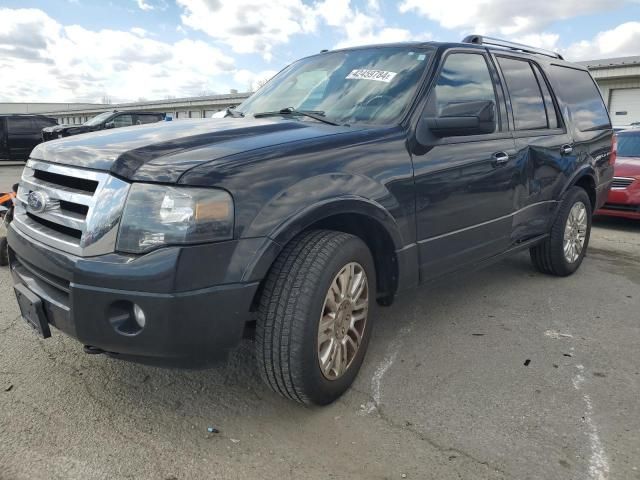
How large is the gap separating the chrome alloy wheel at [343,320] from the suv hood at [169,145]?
721 millimetres

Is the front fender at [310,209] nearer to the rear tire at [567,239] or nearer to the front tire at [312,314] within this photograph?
the front tire at [312,314]

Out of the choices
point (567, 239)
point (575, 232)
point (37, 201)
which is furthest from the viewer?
point (575, 232)

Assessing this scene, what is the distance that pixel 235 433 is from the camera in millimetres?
2418

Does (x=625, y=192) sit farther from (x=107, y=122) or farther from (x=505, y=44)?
(x=107, y=122)

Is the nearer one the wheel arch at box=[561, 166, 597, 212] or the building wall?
the wheel arch at box=[561, 166, 597, 212]

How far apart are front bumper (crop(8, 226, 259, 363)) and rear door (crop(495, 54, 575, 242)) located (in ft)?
8.22

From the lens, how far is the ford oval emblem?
2479mm

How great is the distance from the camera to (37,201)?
2.53 meters

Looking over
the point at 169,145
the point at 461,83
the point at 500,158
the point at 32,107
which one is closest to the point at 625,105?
the point at 500,158

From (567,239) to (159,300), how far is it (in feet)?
13.0

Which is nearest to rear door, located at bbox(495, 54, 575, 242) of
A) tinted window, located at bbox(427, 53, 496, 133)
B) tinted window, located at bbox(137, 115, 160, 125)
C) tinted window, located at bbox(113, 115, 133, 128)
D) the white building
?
tinted window, located at bbox(427, 53, 496, 133)

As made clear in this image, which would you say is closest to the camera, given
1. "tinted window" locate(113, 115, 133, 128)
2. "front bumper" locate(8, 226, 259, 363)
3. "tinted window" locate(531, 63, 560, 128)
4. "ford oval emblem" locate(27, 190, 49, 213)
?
"front bumper" locate(8, 226, 259, 363)

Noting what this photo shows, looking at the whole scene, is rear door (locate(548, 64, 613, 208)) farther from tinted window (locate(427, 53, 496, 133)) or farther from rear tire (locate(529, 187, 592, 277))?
tinted window (locate(427, 53, 496, 133))

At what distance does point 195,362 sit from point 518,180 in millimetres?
2696
